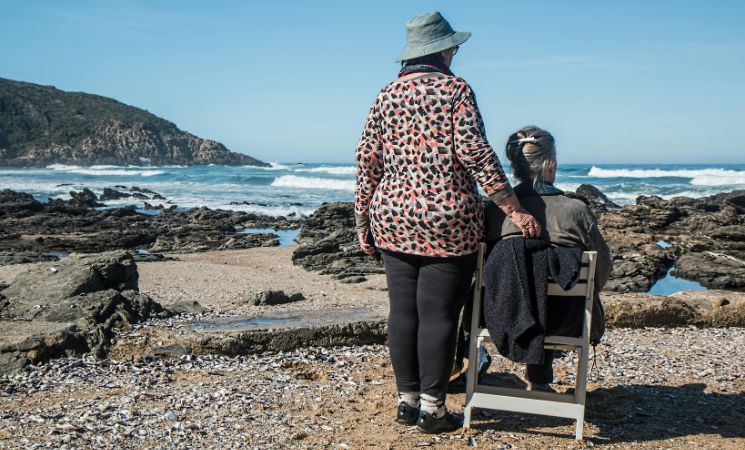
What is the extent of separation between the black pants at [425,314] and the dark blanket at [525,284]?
0.17 m

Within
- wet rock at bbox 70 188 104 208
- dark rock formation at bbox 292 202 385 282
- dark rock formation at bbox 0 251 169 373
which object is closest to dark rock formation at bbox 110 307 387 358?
dark rock formation at bbox 0 251 169 373

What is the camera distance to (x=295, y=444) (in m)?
3.44

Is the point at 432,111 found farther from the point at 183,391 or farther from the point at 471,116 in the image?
the point at 183,391

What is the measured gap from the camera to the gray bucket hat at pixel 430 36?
3418 mm

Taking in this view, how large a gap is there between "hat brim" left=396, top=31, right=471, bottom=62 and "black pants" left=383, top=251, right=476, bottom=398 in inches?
38.8

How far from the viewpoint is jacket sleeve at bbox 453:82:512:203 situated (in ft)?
10.6

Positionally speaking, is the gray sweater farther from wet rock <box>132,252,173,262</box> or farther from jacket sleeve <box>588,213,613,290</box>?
wet rock <box>132,252,173,262</box>

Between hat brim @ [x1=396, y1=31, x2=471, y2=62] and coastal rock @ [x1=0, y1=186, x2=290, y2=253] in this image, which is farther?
coastal rock @ [x1=0, y1=186, x2=290, y2=253]

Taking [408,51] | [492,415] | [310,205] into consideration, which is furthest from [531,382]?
[310,205]

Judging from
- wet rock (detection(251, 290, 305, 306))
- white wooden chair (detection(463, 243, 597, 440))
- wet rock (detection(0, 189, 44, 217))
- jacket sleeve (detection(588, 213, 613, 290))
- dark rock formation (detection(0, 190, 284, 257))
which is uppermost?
jacket sleeve (detection(588, 213, 613, 290))

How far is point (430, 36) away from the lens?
3.44m

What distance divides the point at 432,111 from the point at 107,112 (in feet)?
321

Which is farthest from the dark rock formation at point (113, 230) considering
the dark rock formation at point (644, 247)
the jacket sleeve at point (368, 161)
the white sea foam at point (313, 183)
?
the white sea foam at point (313, 183)

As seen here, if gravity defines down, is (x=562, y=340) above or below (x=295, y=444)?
above
